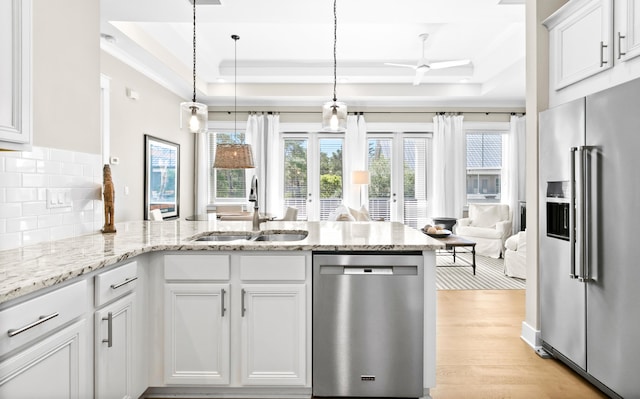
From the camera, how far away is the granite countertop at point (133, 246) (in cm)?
133

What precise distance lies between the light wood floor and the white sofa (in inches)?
53.5

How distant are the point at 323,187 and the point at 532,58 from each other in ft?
16.2

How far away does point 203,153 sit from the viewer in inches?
287

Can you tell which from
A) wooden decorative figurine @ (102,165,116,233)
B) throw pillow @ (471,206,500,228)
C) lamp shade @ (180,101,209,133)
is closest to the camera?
wooden decorative figurine @ (102,165,116,233)

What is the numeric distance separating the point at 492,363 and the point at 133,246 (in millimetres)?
2426

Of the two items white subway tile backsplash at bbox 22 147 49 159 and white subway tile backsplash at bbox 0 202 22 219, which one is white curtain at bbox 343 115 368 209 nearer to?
white subway tile backsplash at bbox 22 147 49 159

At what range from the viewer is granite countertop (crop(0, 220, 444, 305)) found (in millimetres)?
1334

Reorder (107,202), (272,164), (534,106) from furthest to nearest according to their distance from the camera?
(272,164) < (534,106) < (107,202)

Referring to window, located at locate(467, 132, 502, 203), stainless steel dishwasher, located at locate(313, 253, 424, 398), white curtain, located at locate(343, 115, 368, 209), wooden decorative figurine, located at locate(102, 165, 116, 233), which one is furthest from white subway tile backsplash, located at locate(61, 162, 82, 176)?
window, located at locate(467, 132, 502, 203)

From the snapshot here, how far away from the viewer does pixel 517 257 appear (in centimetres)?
505

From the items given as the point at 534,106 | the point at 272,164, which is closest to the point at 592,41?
the point at 534,106

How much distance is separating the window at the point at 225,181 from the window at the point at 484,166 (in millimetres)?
4478

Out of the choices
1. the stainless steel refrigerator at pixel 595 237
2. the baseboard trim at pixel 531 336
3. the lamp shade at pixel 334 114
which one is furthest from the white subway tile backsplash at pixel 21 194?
the baseboard trim at pixel 531 336

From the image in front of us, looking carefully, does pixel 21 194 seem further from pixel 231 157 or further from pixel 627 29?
pixel 627 29
